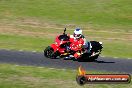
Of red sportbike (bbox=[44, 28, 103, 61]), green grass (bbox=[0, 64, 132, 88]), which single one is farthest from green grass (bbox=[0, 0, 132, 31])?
green grass (bbox=[0, 64, 132, 88])

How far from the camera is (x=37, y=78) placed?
20.2 meters

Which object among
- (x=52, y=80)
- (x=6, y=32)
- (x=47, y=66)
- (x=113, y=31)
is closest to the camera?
(x=52, y=80)

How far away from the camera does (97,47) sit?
84.8 feet

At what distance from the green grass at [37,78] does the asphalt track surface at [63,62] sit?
1.34 m

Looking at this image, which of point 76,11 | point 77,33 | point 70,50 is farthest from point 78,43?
point 76,11

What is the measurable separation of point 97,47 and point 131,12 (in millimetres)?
26562

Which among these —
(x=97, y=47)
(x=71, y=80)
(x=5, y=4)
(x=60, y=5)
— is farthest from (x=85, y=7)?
(x=71, y=80)

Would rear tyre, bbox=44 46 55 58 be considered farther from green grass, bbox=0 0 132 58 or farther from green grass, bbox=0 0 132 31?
green grass, bbox=0 0 132 31

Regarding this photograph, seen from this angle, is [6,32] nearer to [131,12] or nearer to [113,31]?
[113,31]

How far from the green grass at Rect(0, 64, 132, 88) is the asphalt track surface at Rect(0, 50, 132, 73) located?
134 centimetres

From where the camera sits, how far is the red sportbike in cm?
2569

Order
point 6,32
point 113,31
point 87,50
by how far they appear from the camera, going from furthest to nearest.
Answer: point 113,31, point 6,32, point 87,50

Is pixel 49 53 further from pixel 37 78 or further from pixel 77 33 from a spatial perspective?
pixel 37 78

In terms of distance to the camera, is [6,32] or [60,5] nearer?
[6,32]
